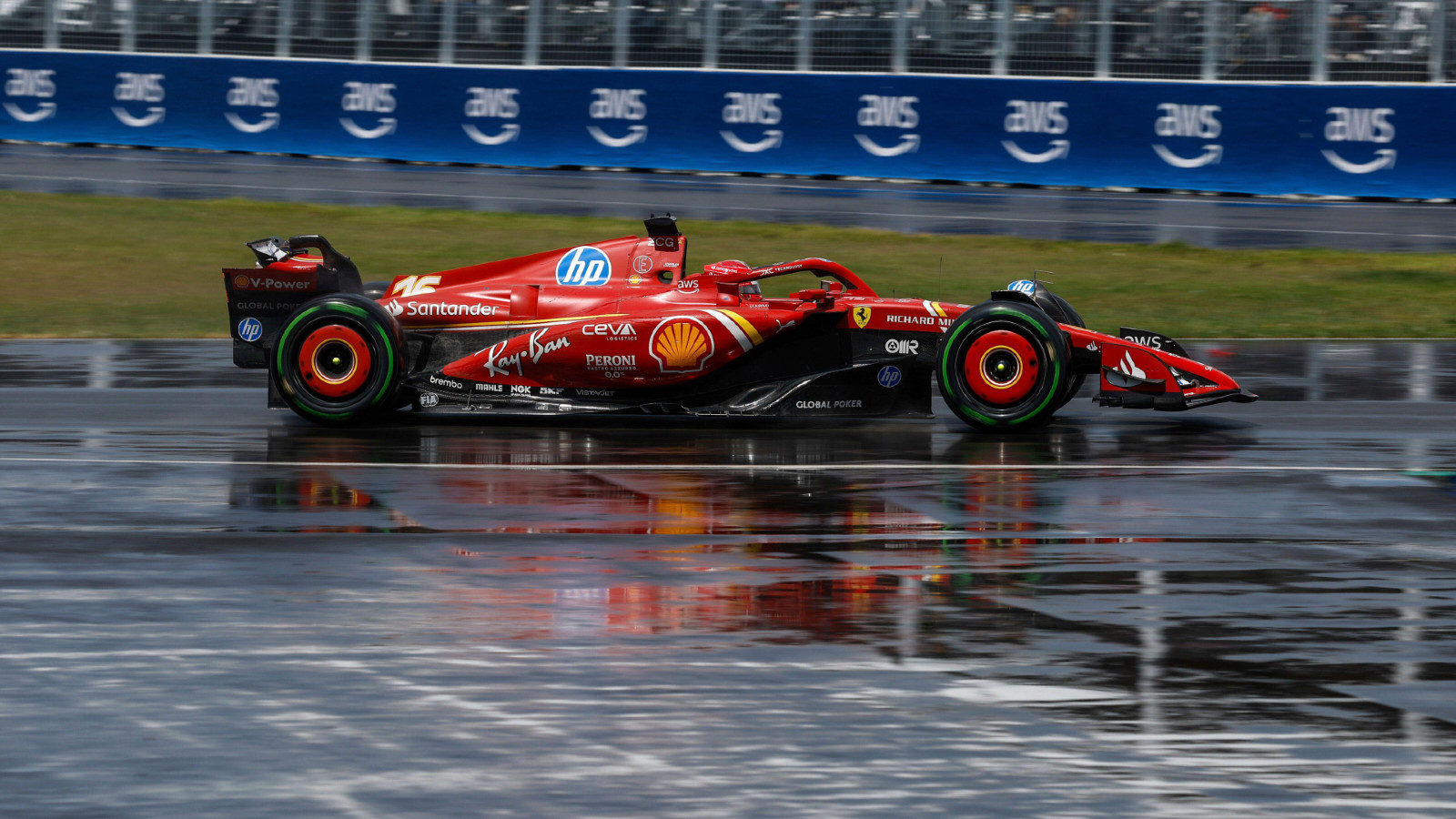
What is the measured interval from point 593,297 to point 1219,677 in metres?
6.35

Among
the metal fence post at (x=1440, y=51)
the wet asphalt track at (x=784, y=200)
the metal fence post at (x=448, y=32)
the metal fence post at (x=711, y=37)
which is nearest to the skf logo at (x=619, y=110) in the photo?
the wet asphalt track at (x=784, y=200)

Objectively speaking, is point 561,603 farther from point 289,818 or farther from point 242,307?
point 242,307

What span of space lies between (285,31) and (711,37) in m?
7.72

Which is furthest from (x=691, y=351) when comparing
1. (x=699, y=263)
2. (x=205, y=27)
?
(x=205, y=27)

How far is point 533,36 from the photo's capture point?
30766 millimetres

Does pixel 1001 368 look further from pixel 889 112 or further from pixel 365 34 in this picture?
pixel 365 34

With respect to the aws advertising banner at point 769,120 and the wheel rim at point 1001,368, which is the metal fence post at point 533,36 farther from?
the wheel rim at point 1001,368

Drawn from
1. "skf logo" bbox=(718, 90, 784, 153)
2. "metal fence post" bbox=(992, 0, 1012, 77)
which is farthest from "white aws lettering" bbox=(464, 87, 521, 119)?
"metal fence post" bbox=(992, 0, 1012, 77)

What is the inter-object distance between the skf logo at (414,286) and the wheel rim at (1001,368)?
3.51 m

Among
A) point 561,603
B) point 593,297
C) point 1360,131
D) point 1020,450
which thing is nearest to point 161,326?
point 593,297

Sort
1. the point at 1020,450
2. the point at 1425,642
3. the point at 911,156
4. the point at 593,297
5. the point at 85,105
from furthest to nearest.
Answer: the point at 85,105, the point at 911,156, the point at 593,297, the point at 1020,450, the point at 1425,642

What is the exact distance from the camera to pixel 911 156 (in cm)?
2877

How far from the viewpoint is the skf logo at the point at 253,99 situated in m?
31.9

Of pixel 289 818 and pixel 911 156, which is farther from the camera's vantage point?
pixel 911 156
